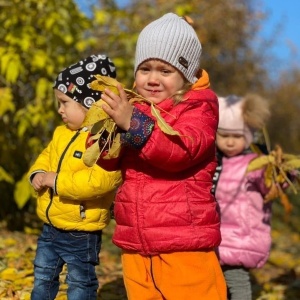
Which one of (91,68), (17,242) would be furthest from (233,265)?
(17,242)

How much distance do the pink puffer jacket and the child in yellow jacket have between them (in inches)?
44.5

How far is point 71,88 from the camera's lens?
3900mm

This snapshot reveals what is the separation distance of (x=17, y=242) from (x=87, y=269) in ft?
8.99

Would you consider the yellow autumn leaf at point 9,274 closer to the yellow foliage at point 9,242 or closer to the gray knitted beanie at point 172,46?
the yellow foliage at point 9,242

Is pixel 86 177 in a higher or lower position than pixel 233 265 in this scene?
higher

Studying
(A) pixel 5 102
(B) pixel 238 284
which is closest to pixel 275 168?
(B) pixel 238 284

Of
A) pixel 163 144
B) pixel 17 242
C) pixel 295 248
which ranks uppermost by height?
pixel 163 144

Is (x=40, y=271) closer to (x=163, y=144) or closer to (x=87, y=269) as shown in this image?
(x=87, y=269)

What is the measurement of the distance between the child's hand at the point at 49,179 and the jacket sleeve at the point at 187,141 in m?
0.71

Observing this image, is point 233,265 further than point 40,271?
Yes

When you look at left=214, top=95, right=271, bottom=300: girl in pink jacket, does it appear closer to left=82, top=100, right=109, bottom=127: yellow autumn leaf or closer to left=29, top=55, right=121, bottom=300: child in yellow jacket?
left=29, top=55, right=121, bottom=300: child in yellow jacket

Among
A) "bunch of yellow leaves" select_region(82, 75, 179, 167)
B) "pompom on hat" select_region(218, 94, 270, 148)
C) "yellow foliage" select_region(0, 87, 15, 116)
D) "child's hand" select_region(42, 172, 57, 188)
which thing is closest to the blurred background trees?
"yellow foliage" select_region(0, 87, 15, 116)

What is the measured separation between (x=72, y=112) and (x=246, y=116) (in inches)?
53.6

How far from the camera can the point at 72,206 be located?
3676 millimetres
